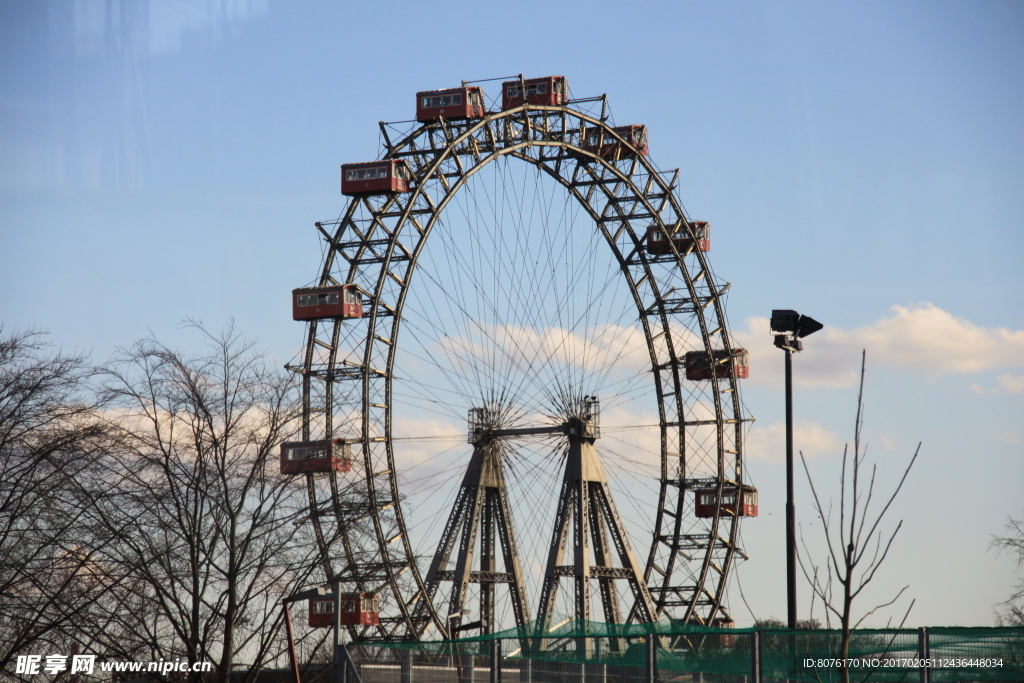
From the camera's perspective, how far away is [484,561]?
44.5m

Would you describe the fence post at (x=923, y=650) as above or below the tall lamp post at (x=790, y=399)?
below

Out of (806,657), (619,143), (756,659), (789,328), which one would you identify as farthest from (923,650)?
(619,143)

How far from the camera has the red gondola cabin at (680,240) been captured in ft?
171

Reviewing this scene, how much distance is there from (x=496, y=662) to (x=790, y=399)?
17.9 ft

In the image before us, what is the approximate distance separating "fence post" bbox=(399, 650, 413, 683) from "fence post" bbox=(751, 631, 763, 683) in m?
4.61

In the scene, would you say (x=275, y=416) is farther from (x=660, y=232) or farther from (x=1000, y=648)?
(x=660, y=232)

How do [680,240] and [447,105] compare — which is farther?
[680,240]

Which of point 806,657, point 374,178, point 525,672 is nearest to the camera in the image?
point 806,657

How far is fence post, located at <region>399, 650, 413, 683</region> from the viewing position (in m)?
18.5

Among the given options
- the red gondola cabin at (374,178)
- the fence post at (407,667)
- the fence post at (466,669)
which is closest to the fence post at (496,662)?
the fence post at (466,669)

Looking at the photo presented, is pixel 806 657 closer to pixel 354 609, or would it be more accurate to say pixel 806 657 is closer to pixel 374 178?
pixel 354 609

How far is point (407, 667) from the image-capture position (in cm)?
1864

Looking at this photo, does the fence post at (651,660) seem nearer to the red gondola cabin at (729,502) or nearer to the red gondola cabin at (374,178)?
the red gondola cabin at (374,178)

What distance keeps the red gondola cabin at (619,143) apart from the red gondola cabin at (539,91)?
7.74 feet
